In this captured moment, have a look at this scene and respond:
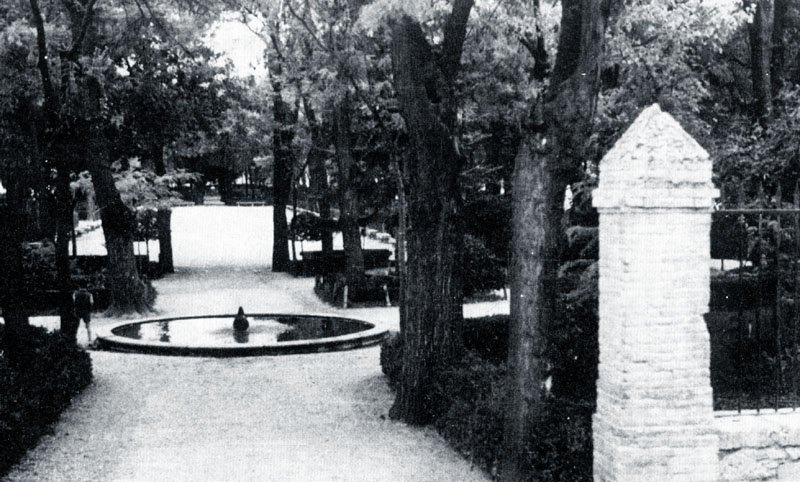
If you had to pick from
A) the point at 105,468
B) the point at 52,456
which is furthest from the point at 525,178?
the point at 52,456

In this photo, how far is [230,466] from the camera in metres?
9.53

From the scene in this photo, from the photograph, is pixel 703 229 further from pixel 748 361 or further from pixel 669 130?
pixel 748 361

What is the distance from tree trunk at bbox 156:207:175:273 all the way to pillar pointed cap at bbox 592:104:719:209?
24851mm

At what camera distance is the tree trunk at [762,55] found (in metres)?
20.9

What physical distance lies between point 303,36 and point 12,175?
32.4ft

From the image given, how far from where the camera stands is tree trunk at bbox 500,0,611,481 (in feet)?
25.1

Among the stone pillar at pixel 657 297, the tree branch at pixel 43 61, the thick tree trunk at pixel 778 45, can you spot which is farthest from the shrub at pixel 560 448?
the thick tree trunk at pixel 778 45

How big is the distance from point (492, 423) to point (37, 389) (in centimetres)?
552

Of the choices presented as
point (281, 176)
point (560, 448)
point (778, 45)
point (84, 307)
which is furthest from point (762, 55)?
point (560, 448)

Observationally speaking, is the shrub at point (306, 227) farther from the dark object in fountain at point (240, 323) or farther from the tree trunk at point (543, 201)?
the tree trunk at point (543, 201)

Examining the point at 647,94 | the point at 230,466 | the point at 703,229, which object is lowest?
the point at 230,466

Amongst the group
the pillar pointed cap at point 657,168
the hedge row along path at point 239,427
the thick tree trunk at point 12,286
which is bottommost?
the hedge row along path at point 239,427

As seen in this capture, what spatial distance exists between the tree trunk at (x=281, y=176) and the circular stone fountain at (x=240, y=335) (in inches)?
412

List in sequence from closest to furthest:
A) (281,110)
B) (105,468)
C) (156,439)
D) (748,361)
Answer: (105,468) < (156,439) < (748,361) < (281,110)
